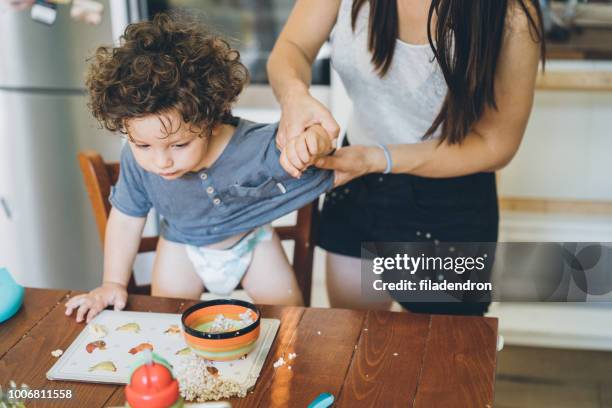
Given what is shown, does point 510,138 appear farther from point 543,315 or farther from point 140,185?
point 543,315

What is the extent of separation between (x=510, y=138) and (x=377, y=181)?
301 mm

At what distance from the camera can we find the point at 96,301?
1193mm

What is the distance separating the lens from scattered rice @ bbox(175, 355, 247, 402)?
36.9 inches

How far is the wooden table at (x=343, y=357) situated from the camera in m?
0.95

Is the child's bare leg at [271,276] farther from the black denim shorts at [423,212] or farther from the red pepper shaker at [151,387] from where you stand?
the red pepper shaker at [151,387]

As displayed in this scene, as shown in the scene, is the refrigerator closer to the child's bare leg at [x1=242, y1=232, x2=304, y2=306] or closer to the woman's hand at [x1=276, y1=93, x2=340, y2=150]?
the child's bare leg at [x1=242, y1=232, x2=304, y2=306]

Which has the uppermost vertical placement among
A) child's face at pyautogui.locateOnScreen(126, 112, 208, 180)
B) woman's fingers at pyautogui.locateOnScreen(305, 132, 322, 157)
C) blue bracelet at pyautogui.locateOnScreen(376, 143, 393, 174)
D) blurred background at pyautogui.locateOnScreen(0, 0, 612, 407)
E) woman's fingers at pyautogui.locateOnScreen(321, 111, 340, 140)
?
woman's fingers at pyautogui.locateOnScreen(321, 111, 340, 140)

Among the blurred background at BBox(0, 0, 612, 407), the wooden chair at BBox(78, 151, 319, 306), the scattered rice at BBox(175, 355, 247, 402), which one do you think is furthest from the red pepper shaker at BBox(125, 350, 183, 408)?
the blurred background at BBox(0, 0, 612, 407)

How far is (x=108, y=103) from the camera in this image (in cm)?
120

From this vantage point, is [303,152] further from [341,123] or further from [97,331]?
[341,123]

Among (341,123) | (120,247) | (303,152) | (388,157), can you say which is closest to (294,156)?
(303,152)

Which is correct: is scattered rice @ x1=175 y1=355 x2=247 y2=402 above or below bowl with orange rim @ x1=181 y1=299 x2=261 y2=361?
below

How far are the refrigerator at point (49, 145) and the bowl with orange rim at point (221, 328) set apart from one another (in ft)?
4.41

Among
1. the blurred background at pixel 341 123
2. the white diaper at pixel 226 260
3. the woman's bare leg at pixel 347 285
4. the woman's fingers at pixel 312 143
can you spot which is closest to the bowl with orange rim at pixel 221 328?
the woman's fingers at pixel 312 143
